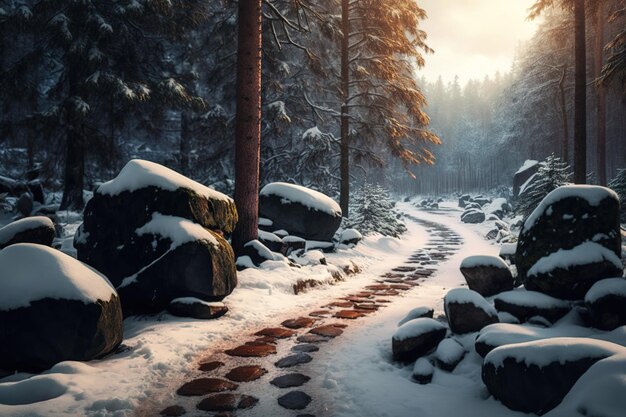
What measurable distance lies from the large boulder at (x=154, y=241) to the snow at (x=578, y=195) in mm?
4551

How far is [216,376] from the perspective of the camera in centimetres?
349

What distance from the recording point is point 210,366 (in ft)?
12.2

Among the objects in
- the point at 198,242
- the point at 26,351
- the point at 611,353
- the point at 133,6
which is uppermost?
the point at 133,6

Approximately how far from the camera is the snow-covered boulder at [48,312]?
3.32 metres

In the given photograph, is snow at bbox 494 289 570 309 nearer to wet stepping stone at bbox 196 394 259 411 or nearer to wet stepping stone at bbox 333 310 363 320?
wet stepping stone at bbox 333 310 363 320

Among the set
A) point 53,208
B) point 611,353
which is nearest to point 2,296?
point 611,353

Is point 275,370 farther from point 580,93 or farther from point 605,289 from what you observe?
point 580,93

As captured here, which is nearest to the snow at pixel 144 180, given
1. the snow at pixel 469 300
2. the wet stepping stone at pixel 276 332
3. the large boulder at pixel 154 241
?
the large boulder at pixel 154 241

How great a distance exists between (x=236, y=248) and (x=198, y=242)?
2467 mm

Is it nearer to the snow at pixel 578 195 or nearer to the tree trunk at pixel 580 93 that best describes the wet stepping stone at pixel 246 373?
the snow at pixel 578 195

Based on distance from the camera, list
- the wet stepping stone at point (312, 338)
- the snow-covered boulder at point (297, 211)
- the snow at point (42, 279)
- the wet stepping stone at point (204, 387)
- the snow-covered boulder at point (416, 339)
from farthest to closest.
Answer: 1. the snow-covered boulder at point (297, 211)
2. the wet stepping stone at point (312, 338)
3. the snow-covered boulder at point (416, 339)
4. the snow at point (42, 279)
5. the wet stepping stone at point (204, 387)

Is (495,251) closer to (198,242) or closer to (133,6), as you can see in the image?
(198,242)

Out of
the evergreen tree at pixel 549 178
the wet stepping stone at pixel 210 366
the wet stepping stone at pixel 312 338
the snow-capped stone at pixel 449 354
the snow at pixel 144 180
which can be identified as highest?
the evergreen tree at pixel 549 178

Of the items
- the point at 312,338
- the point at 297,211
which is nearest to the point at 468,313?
the point at 312,338
